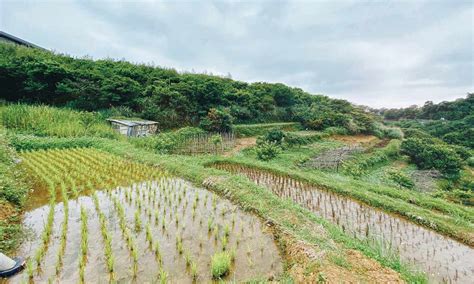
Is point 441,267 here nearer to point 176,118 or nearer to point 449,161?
point 449,161

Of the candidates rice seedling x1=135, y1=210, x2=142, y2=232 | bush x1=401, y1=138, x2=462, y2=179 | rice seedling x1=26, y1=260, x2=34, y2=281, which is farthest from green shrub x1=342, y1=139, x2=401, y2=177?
rice seedling x1=26, y1=260, x2=34, y2=281

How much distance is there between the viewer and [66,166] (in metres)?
9.52

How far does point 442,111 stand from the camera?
5009cm

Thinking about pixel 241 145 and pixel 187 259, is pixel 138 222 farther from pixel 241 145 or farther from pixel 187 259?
pixel 241 145

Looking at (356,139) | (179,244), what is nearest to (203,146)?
(179,244)

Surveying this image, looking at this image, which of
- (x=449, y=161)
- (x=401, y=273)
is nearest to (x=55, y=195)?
(x=401, y=273)

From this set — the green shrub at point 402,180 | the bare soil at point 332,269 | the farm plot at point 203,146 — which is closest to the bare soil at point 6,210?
the bare soil at point 332,269

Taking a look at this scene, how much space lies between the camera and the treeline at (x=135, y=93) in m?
18.6

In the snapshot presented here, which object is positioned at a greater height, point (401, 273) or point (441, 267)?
point (401, 273)

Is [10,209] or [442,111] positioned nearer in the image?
[10,209]

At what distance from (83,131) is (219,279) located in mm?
15424

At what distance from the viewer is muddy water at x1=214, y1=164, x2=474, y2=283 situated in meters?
4.73

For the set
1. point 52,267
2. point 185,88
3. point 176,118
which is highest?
point 185,88

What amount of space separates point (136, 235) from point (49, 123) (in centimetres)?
1416
